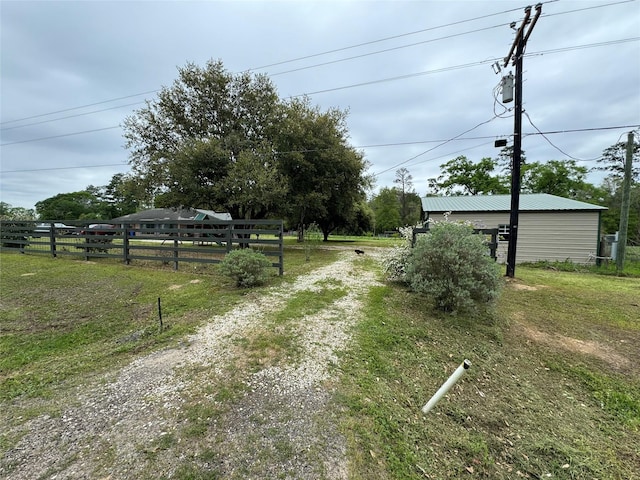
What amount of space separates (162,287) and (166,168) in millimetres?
8838

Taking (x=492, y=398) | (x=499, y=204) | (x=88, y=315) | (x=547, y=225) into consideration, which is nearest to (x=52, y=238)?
(x=88, y=315)

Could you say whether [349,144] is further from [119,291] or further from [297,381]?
[297,381]

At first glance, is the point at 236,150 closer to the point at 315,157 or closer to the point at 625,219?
the point at 315,157

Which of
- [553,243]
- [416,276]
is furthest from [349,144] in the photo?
[416,276]

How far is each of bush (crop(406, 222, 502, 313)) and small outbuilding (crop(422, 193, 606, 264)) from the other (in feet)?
25.0

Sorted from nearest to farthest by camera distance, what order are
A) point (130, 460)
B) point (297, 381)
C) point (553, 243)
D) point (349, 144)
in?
point (130, 460)
point (297, 381)
point (553, 243)
point (349, 144)

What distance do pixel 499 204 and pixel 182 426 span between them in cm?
1541

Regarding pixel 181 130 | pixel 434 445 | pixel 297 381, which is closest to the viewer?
pixel 434 445

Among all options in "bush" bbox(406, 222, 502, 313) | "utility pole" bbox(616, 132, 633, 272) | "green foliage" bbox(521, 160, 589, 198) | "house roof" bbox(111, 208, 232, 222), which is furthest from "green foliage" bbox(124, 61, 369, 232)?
"green foliage" bbox(521, 160, 589, 198)

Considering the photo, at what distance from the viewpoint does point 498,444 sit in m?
1.99

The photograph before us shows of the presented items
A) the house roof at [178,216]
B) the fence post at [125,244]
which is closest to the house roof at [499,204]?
the fence post at [125,244]

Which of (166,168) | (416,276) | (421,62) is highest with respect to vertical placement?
(421,62)

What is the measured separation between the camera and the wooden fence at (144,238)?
699 cm

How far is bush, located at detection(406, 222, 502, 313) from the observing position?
4.11m
